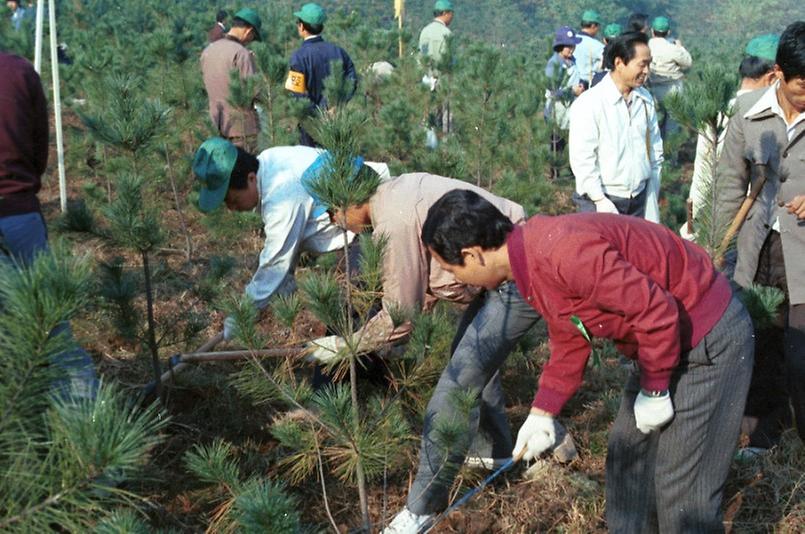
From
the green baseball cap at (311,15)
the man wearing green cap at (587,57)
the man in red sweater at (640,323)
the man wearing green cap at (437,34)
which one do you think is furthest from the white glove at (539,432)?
the man wearing green cap at (587,57)

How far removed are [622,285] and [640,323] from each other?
110mm

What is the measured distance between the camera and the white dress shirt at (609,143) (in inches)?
149

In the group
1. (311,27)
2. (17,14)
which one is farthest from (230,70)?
(17,14)

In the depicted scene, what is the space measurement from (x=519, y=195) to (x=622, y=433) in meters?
2.98

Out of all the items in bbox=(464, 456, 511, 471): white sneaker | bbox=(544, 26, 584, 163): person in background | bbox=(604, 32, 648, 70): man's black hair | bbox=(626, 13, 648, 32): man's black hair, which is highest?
bbox=(604, 32, 648, 70): man's black hair

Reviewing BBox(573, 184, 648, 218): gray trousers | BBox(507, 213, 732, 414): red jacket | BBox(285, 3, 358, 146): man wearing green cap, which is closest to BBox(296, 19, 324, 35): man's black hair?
BBox(285, 3, 358, 146): man wearing green cap

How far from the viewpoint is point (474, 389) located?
220 cm

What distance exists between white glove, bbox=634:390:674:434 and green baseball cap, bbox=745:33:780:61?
223 cm

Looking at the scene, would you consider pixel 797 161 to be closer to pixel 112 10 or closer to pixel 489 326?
pixel 489 326

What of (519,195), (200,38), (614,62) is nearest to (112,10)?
(200,38)

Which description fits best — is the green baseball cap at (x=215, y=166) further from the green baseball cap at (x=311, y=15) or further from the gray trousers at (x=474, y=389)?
the green baseball cap at (x=311, y=15)

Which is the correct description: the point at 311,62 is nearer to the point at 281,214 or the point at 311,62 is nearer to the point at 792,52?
the point at 281,214

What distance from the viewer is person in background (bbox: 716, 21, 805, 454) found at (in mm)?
2703

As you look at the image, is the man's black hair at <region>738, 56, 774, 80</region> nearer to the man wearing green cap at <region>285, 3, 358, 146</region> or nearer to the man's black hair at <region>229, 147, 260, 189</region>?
the man's black hair at <region>229, 147, 260, 189</region>
